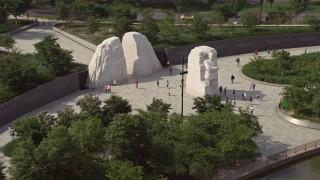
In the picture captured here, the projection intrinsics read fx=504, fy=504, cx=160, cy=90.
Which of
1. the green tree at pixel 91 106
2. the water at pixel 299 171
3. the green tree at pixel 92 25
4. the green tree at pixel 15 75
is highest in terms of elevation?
the green tree at pixel 92 25

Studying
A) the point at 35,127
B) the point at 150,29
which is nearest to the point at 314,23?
the point at 150,29

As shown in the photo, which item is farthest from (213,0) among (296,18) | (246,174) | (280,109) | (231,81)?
(246,174)

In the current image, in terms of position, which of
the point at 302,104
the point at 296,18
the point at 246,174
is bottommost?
the point at 246,174

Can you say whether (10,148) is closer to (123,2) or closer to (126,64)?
(126,64)

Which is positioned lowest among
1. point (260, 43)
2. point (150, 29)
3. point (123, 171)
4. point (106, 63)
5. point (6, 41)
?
point (123, 171)

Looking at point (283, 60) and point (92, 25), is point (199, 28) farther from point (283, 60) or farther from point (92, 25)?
point (283, 60)

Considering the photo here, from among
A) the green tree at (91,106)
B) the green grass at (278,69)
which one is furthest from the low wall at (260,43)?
the green tree at (91,106)

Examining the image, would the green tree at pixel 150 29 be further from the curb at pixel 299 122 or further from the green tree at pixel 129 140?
the green tree at pixel 129 140
